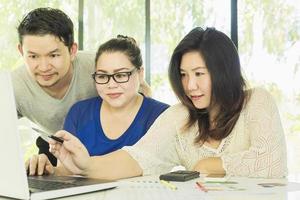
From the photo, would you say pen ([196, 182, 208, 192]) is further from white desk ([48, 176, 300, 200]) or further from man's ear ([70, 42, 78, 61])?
man's ear ([70, 42, 78, 61])

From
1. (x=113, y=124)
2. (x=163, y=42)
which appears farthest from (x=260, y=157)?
(x=163, y=42)

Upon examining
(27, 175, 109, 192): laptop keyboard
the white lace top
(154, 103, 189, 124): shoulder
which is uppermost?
(154, 103, 189, 124): shoulder

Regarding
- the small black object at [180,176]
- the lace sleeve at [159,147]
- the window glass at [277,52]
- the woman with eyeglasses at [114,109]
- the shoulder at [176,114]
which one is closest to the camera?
the small black object at [180,176]

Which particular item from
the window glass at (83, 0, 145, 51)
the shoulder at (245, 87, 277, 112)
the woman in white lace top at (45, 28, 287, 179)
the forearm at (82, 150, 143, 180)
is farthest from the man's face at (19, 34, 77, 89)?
the window glass at (83, 0, 145, 51)

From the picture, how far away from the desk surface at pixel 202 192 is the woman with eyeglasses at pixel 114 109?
1.95 feet

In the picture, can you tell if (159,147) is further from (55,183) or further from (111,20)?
(111,20)

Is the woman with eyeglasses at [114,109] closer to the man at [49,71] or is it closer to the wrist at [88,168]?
the man at [49,71]

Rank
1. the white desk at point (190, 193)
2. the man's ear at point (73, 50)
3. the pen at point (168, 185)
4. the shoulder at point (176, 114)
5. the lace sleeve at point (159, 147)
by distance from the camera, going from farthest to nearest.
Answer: the man's ear at point (73, 50) → the shoulder at point (176, 114) → the lace sleeve at point (159, 147) → the pen at point (168, 185) → the white desk at point (190, 193)

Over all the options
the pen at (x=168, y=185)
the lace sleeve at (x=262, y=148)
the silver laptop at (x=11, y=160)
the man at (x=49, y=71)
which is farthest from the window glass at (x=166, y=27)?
the silver laptop at (x=11, y=160)

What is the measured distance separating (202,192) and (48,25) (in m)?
1.27

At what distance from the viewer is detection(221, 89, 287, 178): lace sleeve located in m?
1.53

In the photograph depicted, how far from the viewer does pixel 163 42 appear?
4578mm

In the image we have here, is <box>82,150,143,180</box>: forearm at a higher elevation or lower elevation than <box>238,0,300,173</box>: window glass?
lower

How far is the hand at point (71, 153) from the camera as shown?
1.38 meters
